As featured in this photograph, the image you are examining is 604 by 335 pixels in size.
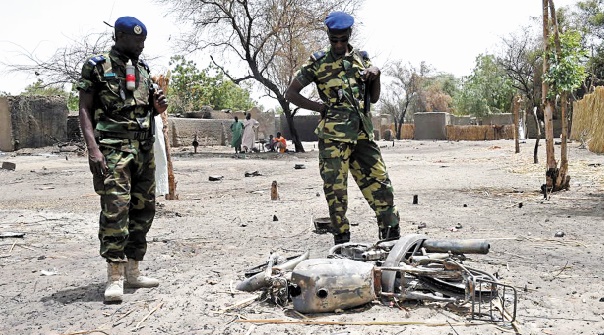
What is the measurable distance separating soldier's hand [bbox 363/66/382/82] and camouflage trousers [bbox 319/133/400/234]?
409mm

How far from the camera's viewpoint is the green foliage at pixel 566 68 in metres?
8.35

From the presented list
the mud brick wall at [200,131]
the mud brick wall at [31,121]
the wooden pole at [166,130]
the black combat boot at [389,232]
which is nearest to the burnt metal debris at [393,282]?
the black combat boot at [389,232]

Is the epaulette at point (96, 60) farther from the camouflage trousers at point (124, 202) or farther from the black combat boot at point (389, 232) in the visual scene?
the black combat boot at point (389, 232)

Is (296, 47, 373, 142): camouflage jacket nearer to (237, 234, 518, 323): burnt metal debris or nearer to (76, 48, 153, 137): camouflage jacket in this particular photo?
(237, 234, 518, 323): burnt metal debris

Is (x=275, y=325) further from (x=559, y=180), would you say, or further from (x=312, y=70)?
(x=559, y=180)

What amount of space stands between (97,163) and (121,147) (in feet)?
0.59

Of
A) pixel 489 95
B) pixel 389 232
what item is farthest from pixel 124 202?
pixel 489 95

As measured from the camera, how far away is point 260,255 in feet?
15.2

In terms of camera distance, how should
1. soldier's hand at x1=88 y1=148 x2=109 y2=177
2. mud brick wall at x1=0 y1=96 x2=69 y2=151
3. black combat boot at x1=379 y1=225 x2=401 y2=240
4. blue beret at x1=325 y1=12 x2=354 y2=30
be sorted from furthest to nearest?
1. mud brick wall at x1=0 y1=96 x2=69 y2=151
2. black combat boot at x1=379 y1=225 x2=401 y2=240
3. blue beret at x1=325 y1=12 x2=354 y2=30
4. soldier's hand at x1=88 y1=148 x2=109 y2=177

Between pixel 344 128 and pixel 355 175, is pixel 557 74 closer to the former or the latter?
pixel 355 175

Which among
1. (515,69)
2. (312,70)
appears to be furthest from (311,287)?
(515,69)

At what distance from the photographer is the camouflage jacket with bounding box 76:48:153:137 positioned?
358cm

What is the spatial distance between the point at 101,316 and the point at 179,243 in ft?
→ 6.62

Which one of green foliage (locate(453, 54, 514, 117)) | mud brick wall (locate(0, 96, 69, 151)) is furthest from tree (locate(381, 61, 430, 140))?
mud brick wall (locate(0, 96, 69, 151))
